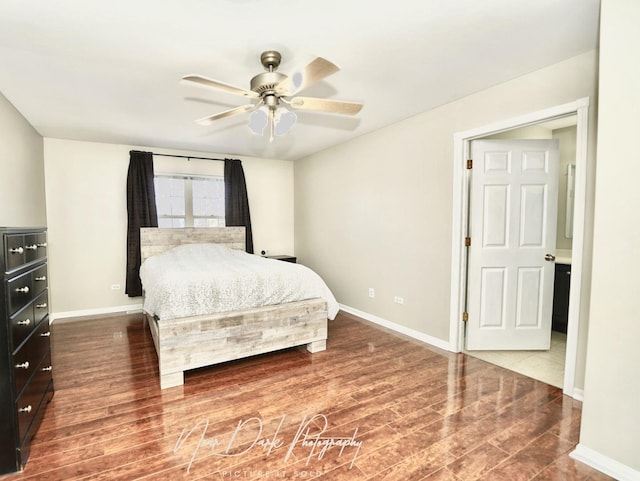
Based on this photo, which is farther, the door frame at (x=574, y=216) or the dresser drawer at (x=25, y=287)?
the door frame at (x=574, y=216)

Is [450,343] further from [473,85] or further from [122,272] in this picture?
[122,272]

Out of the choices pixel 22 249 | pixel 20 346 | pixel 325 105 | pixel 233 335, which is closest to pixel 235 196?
pixel 233 335

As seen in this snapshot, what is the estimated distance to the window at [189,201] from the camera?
16.0 ft

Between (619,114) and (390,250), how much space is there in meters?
2.50

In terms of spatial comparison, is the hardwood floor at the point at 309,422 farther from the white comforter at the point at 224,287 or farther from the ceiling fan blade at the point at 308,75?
the ceiling fan blade at the point at 308,75

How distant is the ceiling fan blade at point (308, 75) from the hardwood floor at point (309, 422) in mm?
2101

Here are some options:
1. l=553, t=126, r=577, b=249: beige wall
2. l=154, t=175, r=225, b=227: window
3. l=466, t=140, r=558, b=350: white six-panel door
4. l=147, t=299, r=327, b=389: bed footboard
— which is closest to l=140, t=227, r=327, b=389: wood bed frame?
l=147, t=299, r=327, b=389: bed footboard

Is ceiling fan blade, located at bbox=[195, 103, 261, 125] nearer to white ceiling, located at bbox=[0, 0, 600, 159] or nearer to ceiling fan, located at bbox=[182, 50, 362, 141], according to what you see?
ceiling fan, located at bbox=[182, 50, 362, 141]

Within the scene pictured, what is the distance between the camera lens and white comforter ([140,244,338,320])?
8.66ft

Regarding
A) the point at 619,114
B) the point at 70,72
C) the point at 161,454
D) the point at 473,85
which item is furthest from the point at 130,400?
the point at 473,85

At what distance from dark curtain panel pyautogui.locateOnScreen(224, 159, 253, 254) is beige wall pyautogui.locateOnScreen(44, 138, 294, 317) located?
68 centimetres

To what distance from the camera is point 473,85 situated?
2.75 metres

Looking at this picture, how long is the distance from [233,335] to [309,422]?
1052mm

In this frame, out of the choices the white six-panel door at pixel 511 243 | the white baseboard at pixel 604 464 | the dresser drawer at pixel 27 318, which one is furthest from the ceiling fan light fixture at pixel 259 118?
the white baseboard at pixel 604 464
